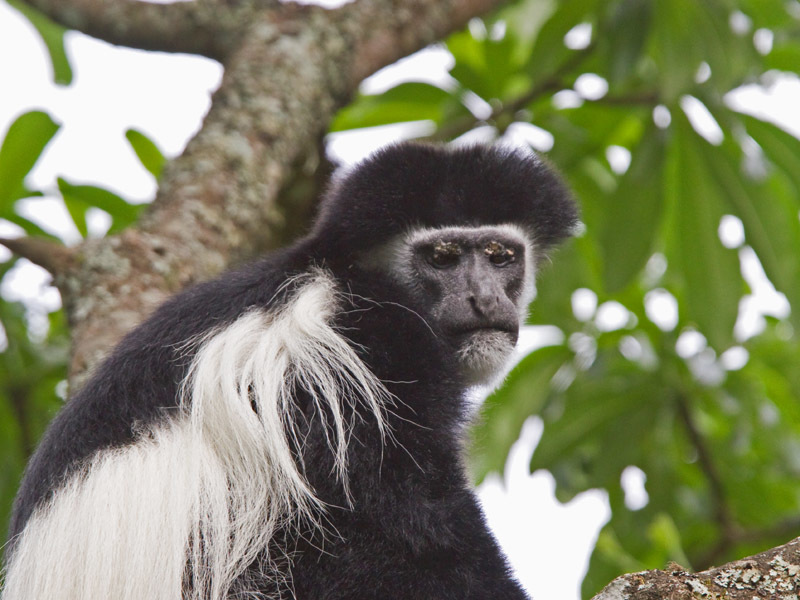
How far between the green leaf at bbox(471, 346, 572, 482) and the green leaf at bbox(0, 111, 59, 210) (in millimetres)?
1461

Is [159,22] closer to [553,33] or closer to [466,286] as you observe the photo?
[553,33]

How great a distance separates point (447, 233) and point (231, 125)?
74 centimetres

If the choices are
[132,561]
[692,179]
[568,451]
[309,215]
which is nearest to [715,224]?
[692,179]

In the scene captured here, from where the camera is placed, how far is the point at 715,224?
2430mm

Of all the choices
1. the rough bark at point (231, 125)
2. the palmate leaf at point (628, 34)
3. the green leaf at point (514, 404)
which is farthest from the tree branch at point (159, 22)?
the green leaf at point (514, 404)

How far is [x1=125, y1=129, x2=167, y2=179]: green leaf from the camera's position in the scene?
8.48ft

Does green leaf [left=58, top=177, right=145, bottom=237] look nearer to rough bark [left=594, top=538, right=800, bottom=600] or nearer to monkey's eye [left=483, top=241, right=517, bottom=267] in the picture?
monkey's eye [left=483, top=241, right=517, bottom=267]

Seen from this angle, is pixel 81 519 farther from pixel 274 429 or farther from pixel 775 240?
pixel 775 240

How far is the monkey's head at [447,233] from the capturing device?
1718mm

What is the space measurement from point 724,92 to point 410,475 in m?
1.44

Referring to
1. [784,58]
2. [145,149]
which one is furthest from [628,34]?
[145,149]

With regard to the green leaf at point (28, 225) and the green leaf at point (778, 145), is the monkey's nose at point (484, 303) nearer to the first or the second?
the green leaf at point (778, 145)

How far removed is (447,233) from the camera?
1770mm

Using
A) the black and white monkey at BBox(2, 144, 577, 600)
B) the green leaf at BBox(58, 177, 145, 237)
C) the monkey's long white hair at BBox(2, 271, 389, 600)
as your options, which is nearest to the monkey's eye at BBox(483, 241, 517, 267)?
the black and white monkey at BBox(2, 144, 577, 600)
